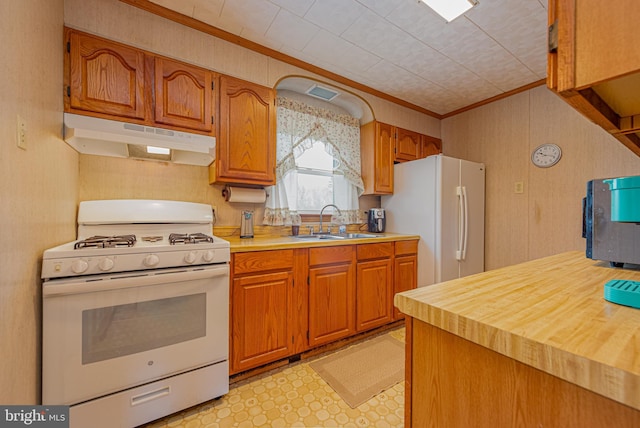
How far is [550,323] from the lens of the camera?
519mm

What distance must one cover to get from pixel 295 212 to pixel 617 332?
87.8 inches

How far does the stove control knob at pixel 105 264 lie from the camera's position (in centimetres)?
121

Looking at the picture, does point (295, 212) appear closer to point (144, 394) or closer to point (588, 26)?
point (144, 394)

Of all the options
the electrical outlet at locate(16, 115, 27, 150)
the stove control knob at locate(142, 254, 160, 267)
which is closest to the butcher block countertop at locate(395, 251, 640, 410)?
the stove control knob at locate(142, 254, 160, 267)

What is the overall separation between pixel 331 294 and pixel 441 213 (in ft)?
4.40

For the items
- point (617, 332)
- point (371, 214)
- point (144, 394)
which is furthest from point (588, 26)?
point (371, 214)

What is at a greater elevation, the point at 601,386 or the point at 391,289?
the point at 601,386

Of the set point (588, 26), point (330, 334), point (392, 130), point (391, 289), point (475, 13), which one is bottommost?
point (330, 334)

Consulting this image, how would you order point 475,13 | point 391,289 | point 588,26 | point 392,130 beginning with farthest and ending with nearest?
point 392,130 < point 391,289 < point 475,13 < point 588,26

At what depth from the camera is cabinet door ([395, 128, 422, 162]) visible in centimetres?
300

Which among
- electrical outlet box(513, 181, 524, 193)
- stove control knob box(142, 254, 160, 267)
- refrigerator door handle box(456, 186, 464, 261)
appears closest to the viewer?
stove control knob box(142, 254, 160, 267)

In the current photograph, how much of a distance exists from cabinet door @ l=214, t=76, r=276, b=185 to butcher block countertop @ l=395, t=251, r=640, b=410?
5.32 feet

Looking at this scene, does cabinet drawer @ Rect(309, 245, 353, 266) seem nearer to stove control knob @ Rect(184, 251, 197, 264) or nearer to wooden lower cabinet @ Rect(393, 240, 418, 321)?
wooden lower cabinet @ Rect(393, 240, 418, 321)

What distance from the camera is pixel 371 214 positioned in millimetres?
2980
